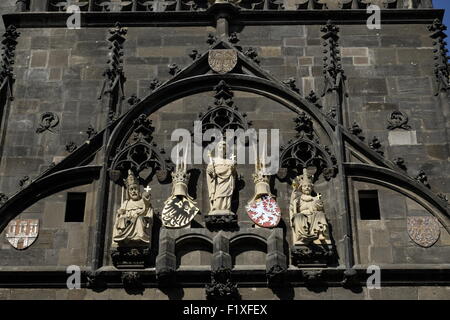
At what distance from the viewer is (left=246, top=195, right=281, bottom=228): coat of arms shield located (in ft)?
57.1

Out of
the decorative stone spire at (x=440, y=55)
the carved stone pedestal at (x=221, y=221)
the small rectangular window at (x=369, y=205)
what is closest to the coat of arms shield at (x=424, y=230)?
the small rectangular window at (x=369, y=205)

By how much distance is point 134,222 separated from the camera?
17.2 meters

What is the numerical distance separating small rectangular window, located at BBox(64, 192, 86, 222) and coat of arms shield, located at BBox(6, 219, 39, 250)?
583 mm

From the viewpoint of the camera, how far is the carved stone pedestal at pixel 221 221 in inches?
682

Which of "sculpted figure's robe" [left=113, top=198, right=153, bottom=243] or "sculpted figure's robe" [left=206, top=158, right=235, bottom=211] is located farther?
"sculpted figure's robe" [left=206, top=158, right=235, bottom=211]

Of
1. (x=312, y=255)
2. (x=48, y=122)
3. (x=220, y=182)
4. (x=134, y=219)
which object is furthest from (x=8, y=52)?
(x=312, y=255)

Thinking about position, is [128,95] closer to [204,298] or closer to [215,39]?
[215,39]

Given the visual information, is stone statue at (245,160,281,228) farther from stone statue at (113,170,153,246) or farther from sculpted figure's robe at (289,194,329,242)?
stone statue at (113,170,153,246)

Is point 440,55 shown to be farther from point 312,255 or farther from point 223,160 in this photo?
point 312,255

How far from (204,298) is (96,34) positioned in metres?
5.71

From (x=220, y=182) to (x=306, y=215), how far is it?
4.83 feet

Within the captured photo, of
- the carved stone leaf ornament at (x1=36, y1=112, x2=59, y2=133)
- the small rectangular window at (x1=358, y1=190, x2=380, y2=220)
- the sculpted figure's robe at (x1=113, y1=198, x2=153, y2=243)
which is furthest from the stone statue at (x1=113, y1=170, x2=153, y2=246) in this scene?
the small rectangular window at (x1=358, y1=190, x2=380, y2=220)

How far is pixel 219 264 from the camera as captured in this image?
16781 mm
